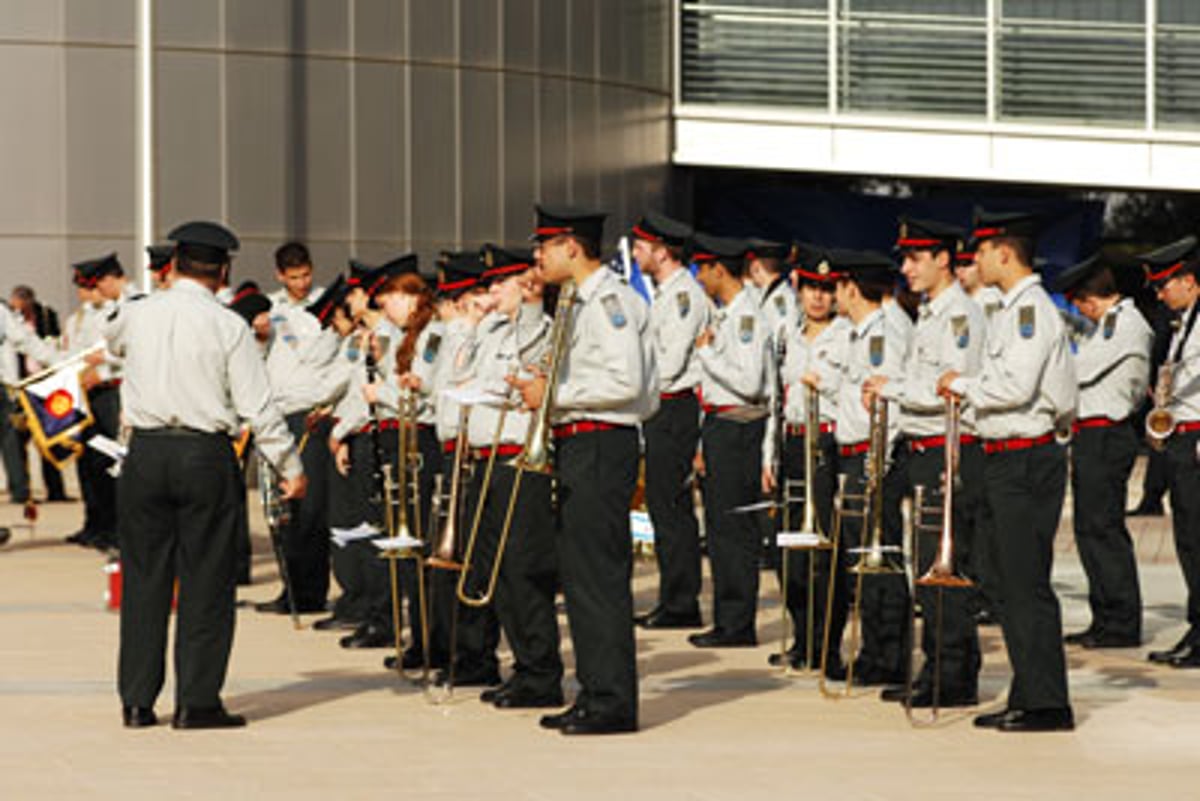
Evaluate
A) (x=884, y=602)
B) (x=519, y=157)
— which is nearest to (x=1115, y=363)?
(x=884, y=602)

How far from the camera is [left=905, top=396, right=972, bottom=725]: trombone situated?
11.0 meters

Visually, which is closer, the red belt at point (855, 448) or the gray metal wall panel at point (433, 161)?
the red belt at point (855, 448)

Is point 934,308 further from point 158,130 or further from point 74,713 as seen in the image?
point 158,130

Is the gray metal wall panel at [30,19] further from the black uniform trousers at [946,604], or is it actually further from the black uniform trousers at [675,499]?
the black uniform trousers at [946,604]

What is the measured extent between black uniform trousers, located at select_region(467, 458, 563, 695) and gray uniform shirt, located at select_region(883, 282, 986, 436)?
165 centimetres

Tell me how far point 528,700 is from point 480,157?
Result: 16897mm

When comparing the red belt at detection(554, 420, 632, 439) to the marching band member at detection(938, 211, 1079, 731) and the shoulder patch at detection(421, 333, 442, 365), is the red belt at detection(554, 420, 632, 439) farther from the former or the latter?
the shoulder patch at detection(421, 333, 442, 365)

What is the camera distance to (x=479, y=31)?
92.6 feet

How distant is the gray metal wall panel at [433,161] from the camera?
27.8 metres

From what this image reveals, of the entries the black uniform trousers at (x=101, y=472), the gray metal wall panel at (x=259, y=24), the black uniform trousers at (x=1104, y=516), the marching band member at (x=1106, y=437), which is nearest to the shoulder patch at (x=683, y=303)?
the marching band member at (x=1106, y=437)

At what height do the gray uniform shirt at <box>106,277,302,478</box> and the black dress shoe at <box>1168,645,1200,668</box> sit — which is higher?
the gray uniform shirt at <box>106,277,302,478</box>

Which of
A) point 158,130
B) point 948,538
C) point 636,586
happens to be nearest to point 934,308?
point 948,538

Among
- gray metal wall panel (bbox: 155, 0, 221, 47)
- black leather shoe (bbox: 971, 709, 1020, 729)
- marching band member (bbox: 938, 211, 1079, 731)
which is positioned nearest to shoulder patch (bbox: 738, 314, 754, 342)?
marching band member (bbox: 938, 211, 1079, 731)

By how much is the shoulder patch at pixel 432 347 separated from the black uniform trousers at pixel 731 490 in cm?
203
